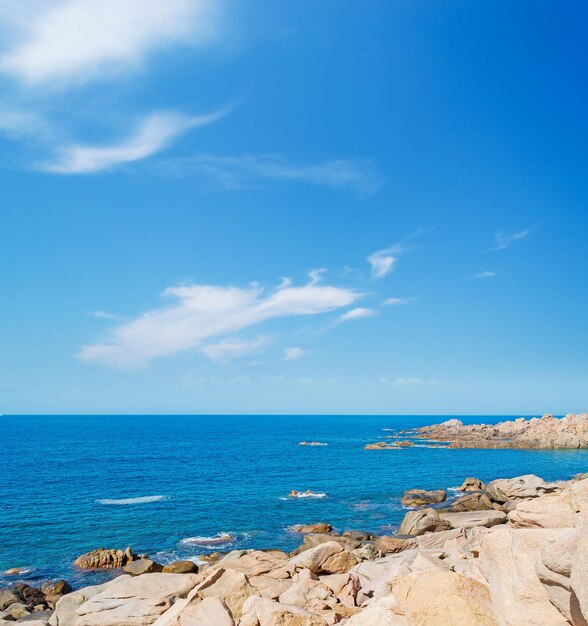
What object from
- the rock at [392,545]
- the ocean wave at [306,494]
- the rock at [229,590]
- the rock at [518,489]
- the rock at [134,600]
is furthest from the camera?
the ocean wave at [306,494]

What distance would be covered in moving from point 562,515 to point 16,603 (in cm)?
2853

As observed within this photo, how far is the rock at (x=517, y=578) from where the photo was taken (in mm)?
9969

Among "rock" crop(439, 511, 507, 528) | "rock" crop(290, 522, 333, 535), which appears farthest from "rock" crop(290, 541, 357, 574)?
"rock" crop(290, 522, 333, 535)

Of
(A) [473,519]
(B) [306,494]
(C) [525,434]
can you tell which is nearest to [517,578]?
(A) [473,519]

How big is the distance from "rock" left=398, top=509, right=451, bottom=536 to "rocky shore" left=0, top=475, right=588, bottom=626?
166 millimetres

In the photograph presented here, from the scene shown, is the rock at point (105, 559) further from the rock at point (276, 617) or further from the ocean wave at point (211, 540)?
the rock at point (276, 617)

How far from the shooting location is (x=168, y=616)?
55.5ft

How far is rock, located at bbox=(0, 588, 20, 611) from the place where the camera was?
26562 millimetres

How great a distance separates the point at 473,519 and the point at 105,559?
92.8 feet

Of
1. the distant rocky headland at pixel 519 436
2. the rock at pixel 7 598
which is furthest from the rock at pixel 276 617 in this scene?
the distant rocky headland at pixel 519 436

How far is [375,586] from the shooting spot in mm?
17766

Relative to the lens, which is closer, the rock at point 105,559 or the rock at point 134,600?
the rock at point 134,600

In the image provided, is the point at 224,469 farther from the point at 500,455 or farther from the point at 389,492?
the point at 500,455

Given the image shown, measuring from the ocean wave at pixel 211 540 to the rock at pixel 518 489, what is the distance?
93.2ft
